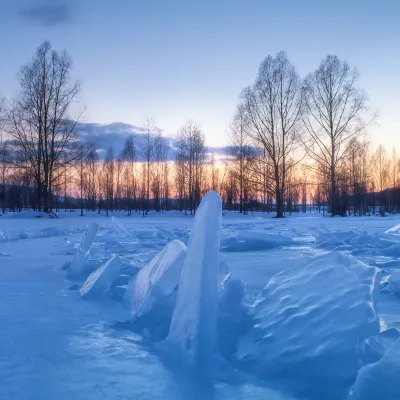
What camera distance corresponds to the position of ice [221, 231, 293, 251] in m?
4.68

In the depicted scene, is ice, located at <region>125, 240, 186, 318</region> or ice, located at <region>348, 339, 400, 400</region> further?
ice, located at <region>125, 240, 186, 318</region>

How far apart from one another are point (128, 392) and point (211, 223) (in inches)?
21.8

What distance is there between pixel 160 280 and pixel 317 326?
712mm

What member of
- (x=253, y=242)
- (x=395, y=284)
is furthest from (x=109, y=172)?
(x=395, y=284)

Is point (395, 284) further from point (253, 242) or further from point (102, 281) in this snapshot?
point (253, 242)

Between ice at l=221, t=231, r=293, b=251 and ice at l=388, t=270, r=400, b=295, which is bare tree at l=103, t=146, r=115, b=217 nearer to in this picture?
ice at l=221, t=231, r=293, b=251

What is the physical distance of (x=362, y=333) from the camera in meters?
1.10

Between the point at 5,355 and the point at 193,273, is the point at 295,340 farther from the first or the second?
the point at 5,355

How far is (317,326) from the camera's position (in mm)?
1187

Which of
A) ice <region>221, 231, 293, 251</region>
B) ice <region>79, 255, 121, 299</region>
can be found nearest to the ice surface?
ice <region>79, 255, 121, 299</region>

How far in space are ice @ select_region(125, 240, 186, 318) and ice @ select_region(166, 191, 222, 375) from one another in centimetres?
37

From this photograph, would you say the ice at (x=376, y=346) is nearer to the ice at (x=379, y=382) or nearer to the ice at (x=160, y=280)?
the ice at (x=379, y=382)

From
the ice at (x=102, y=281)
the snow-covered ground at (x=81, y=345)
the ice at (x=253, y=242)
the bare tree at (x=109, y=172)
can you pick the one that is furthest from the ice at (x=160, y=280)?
the bare tree at (x=109, y=172)

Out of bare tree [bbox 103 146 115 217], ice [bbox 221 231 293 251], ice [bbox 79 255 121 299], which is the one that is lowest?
ice [bbox 221 231 293 251]
